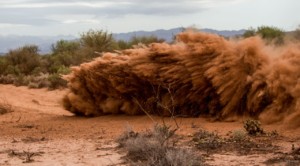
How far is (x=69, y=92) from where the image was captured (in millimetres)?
13852

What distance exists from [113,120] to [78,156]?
12.5 ft

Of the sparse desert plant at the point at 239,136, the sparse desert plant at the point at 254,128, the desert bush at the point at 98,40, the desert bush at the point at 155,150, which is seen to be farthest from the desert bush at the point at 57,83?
the sparse desert plant at the point at 239,136

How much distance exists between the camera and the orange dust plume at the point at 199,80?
1059cm

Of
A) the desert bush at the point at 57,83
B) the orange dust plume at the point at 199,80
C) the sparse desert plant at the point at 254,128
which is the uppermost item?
the orange dust plume at the point at 199,80

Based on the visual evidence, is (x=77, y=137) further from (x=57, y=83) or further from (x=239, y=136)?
(x=57, y=83)

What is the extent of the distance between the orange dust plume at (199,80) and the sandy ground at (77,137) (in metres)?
0.35

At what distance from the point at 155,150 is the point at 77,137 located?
3.15m

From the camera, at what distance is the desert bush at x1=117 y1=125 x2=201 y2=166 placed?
7.05 meters

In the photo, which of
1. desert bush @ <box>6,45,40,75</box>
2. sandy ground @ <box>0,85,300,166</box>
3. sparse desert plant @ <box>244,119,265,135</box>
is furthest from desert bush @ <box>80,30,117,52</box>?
sparse desert plant @ <box>244,119,265,135</box>

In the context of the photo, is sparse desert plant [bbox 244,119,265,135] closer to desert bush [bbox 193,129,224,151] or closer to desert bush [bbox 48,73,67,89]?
desert bush [bbox 193,129,224,151]

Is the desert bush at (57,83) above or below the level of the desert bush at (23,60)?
below

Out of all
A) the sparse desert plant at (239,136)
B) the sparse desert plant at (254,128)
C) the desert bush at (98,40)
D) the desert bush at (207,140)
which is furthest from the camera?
the desert bush at (98,40)

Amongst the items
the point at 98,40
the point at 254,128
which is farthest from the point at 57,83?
the point at 254,128

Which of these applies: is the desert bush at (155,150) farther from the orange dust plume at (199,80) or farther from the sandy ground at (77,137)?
the orange dust plume at (199,80)
